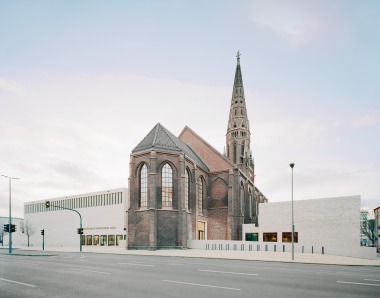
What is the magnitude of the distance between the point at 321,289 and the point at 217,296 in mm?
3552

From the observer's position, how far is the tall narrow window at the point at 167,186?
39.1m

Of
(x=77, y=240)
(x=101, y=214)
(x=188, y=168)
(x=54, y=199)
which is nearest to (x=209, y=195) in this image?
(x=188, y=168)

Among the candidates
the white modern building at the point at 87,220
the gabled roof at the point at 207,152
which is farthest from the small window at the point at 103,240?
the gabled roof at the point at 207,152

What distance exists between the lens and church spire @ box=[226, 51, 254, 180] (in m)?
72.0

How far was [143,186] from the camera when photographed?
39781 millimetres

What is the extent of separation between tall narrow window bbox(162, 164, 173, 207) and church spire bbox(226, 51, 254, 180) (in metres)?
33.3

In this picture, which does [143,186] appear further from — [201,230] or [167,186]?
[201,230]

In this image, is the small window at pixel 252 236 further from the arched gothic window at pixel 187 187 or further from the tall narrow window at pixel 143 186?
the tall narrow window at pixel 143 186

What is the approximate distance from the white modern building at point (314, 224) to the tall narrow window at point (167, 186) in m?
11.3

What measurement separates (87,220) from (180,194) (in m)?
32.4

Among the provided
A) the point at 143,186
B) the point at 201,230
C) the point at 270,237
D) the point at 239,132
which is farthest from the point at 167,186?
the point at 239,132

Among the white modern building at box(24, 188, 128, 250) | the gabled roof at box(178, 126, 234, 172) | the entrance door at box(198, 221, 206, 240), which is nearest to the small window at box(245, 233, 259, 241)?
the entrance door at box(198, 221, 206, 240)

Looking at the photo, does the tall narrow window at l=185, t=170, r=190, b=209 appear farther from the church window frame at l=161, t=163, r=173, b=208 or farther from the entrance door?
the entrance door

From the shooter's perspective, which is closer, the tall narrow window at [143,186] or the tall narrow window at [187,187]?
the tall narrow window at [143,186]
